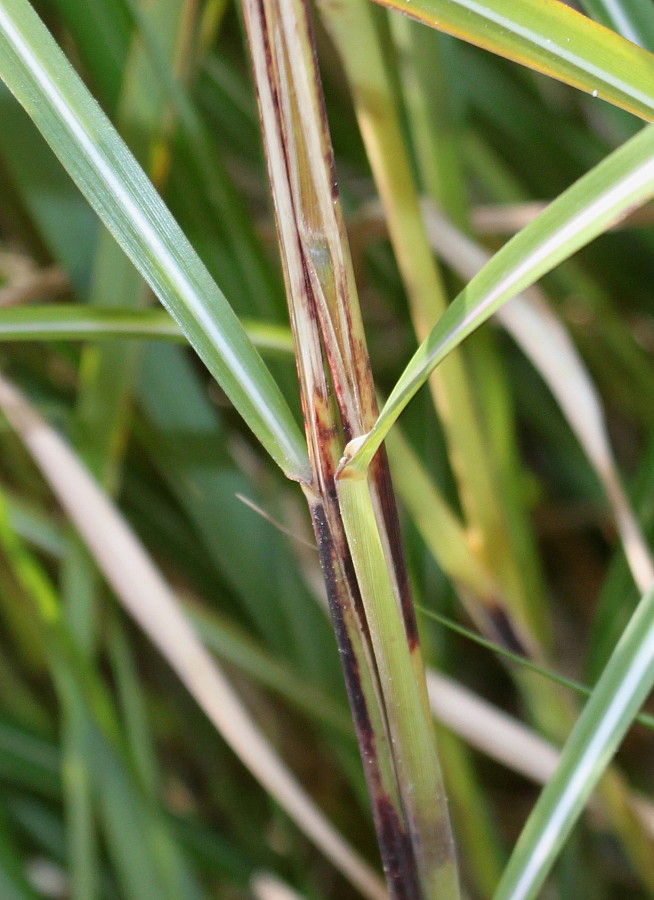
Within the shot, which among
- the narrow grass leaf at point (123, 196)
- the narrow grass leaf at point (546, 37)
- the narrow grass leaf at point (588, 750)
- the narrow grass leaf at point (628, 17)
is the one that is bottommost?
the narrow grass leaf at point (588, 750)

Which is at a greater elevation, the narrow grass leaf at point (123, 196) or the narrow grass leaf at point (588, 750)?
the narrow grass leaf at point (123, 196)

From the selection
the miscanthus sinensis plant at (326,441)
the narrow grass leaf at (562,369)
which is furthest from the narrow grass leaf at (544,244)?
the narrow grass leaf at (562,369)

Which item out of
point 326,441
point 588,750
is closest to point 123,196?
point 326,441

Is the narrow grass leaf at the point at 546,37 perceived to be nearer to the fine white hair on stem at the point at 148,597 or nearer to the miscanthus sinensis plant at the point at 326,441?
the miscanthus sinensis plant at the point at 326,441

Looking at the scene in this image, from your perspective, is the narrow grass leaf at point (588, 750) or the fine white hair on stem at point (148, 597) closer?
the narrow grass leaf at point (588, 750)

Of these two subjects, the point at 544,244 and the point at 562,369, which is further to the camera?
the point at 562,369

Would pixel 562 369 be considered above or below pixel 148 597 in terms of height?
above

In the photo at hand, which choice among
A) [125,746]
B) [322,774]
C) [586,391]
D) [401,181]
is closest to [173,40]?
[401,181]

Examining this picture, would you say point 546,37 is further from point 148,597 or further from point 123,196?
point 148,597
